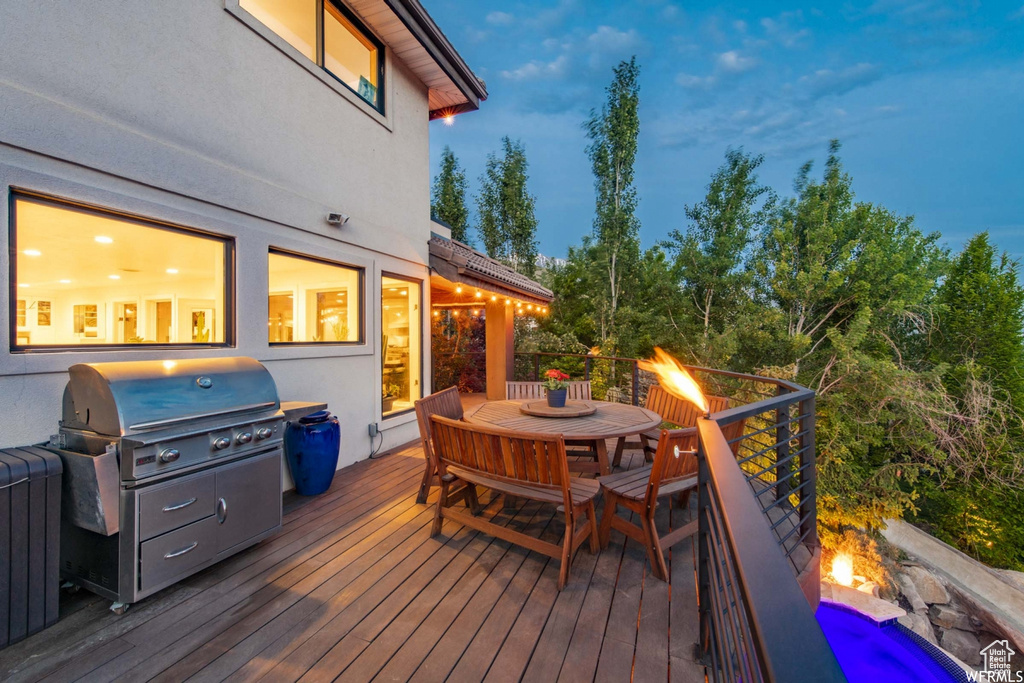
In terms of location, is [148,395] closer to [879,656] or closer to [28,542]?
[28,542]

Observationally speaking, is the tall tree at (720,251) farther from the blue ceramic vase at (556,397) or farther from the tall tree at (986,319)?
the blue ceramic vase at (556,397)

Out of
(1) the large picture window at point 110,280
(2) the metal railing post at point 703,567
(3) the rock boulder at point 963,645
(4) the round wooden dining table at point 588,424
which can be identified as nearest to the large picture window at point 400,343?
(4) the round wooden dining table at point 588,424

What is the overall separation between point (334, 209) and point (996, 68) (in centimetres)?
9267

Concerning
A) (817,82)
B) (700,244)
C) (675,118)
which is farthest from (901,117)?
(700,244)

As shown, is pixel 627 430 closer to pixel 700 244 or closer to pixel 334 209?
pixel 334 209

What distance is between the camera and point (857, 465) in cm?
1316

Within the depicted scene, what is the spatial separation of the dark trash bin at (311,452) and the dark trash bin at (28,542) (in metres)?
1.71

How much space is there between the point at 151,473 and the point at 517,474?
1978 mm

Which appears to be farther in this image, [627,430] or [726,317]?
[726,317]

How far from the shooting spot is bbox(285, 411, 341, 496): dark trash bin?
3848 millimetres

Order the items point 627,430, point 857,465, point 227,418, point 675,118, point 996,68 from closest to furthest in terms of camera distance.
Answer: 1. point 227,418
2. point 627,430
3. point 857,465
4. point 996,68
5. point 675,118

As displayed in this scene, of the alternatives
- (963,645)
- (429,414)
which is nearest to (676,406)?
(429,414)

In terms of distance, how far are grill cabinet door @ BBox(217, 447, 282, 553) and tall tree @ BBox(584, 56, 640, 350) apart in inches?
538

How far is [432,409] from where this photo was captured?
12.5 feet
